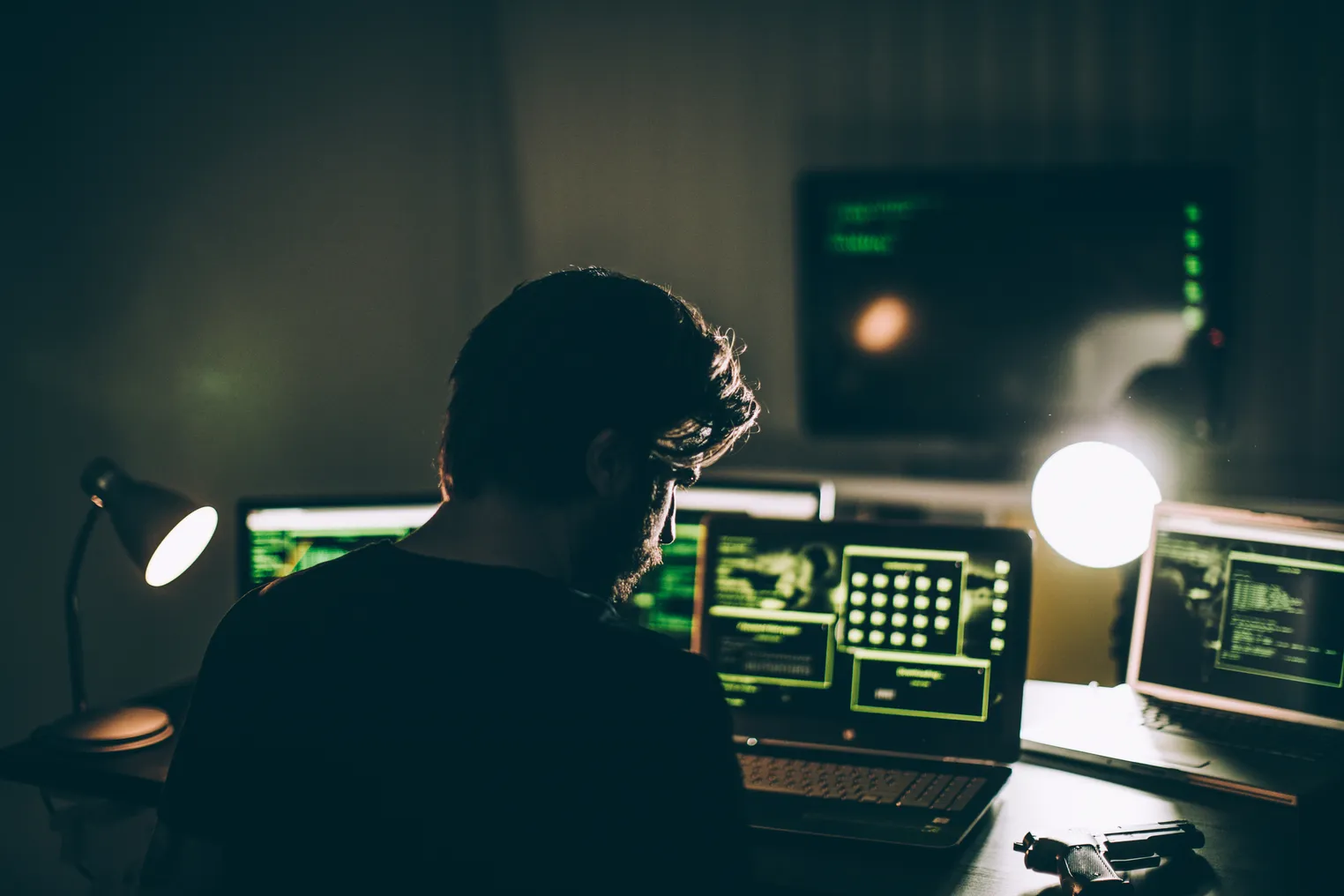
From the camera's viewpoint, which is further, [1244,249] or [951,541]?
[1244,249]

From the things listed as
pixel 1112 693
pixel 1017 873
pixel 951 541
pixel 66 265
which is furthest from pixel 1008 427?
pixel 66 265

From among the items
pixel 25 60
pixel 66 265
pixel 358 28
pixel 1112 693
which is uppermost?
pixel 358 28

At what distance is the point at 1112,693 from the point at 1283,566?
0.35m

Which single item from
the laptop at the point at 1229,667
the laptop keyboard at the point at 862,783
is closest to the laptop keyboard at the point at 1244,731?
the laptop at the point at 1229,667

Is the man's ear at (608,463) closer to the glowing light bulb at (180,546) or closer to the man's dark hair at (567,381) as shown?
the man's dark hair at (567,381)

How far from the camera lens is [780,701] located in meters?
1.54

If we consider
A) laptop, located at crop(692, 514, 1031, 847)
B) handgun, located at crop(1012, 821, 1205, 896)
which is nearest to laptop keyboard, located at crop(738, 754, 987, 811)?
laptop, located at crop(692, 514, 1031, 847)

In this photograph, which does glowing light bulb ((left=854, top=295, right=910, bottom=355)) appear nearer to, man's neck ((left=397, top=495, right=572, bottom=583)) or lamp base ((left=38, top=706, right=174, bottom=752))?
lamp base ((left=38, top=706, right=174, bottom=752))

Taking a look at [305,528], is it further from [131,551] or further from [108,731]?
[108,731]

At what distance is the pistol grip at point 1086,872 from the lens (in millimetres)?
1080

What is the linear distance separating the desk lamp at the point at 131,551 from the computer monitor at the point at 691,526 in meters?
0.66

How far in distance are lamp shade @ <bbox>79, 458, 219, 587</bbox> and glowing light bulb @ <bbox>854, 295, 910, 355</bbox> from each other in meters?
2.23

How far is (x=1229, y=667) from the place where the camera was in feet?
5.04

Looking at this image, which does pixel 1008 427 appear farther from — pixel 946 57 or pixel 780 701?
pixel 780 701
